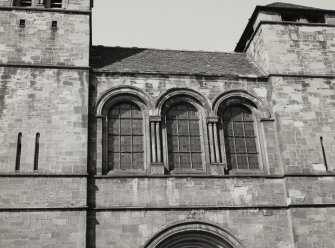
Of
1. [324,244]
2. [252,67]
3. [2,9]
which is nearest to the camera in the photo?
[324,244]

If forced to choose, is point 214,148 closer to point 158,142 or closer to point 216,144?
point 216,144

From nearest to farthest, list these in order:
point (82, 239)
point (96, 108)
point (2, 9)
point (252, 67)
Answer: point (82, 239)
point (96, 108)
point (2, 9)
point (252, 67)

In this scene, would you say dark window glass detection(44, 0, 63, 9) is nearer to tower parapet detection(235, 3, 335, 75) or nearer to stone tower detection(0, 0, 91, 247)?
stone tower detection(0, 0, 91, 247)

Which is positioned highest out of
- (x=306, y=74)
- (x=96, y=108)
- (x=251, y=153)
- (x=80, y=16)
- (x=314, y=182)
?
(x=80, y=16)

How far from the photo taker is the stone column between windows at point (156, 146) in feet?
47.4

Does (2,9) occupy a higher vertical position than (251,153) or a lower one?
higher

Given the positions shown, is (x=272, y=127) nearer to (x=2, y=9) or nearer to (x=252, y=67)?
(x=252, y=67)

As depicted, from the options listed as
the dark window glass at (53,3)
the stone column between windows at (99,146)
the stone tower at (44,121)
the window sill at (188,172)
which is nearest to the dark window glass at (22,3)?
the stone tower at (44,121)

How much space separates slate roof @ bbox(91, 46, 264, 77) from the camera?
1638cm

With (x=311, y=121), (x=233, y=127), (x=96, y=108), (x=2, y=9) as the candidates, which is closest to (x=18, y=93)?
(x=96, y=108)

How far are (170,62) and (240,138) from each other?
12.8 ft

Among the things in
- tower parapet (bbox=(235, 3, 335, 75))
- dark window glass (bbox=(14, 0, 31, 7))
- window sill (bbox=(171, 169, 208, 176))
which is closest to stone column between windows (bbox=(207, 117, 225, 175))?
window sill (bbox=(171, 169, 208, 176))

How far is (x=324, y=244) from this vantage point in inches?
547

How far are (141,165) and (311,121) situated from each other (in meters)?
5.57
